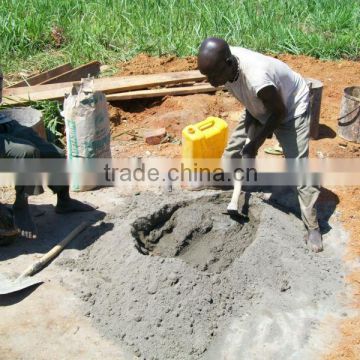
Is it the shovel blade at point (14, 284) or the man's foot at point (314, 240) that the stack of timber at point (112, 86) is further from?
the man's foot at point (314, 240)

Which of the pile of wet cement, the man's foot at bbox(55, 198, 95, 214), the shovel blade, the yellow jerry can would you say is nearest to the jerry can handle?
the yellow jerry can

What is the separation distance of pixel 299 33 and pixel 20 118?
486 cm

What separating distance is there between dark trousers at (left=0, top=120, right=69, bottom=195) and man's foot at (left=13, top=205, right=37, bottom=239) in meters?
0.14

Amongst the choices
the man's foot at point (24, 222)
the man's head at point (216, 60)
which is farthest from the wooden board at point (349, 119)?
the man's foot at point (24, 222)

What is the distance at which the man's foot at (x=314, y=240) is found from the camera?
443cm

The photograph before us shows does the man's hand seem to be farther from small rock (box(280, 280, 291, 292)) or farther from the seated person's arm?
small rock (box(280, 280, 291, 292))

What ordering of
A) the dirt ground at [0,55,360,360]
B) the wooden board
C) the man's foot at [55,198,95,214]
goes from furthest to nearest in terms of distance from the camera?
the wooden board, the man's foot at [55,198,95,214], the dirt ground at [0,55,360,360]

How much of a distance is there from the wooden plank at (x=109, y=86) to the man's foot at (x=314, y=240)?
124 inches

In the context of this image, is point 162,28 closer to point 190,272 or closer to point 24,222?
point 24,222

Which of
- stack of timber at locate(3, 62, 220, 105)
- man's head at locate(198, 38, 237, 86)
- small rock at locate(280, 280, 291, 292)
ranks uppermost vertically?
man's head at locate(198, 38, 237, 86)

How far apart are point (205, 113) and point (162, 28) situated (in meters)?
2.61

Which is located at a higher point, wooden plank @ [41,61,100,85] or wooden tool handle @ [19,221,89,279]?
wooden plank @ [41,61,100,85]

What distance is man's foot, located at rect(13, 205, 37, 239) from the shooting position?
4508mm

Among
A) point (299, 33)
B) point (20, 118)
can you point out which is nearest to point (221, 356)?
point (20, 118)
